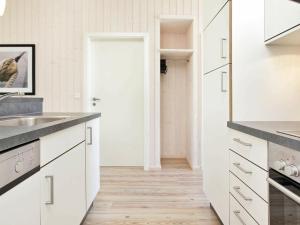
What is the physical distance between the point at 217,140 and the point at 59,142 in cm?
126

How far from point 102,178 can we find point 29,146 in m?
2.62

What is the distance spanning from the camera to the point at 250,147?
4.96 feet

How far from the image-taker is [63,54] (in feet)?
13.6

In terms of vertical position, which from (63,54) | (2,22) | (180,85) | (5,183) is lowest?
(5,183)

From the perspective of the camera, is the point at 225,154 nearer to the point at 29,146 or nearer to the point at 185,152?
the point at 29,146

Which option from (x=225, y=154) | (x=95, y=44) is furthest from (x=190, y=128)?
(x=225, y=154)

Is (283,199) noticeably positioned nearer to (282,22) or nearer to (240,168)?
(240,168)

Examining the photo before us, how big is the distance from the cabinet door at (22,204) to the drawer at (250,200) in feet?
3.34

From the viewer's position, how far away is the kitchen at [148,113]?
1.27 m

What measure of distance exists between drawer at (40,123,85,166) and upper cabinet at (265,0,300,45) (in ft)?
4.55

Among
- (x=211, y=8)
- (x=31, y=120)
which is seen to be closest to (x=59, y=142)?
(x=31, y=120)

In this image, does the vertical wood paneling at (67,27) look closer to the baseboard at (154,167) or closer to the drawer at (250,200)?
the baseboard at (154,167)

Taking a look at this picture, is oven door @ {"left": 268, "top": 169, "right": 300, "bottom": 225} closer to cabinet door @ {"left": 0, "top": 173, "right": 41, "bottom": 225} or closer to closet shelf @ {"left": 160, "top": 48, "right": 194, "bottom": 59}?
cabinet door @ {"left": 0, "top": 173, "right": 41, "bottom": 225}

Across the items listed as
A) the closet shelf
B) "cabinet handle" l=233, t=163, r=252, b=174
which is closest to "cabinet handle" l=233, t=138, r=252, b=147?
"cabinet handle" l=233, t=163, r=252, b=174
